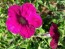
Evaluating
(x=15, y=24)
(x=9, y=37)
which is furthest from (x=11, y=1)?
(x=15, y=24)

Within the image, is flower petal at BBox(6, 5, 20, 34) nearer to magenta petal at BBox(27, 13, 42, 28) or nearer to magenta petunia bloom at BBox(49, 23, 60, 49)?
magenta petal at BBox(27, 13, 42, 28)

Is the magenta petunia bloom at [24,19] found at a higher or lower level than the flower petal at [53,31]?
higher

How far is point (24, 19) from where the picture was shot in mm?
1521

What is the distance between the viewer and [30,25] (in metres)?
1.49

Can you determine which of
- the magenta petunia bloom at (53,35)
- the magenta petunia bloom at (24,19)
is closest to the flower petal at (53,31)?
the magenta petunia bloom at (53,35)

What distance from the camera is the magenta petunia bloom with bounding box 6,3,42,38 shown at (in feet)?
4.83

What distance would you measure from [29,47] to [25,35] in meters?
0.35

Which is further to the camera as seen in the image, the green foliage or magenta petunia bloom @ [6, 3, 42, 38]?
the green foliage

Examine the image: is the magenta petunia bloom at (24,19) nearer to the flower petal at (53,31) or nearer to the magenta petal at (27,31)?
the magenta petal at (27,31)

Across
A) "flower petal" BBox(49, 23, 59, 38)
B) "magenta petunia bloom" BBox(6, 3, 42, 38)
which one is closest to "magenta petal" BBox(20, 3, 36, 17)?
"magenta petunia bloom" BBox(6, 3, 42, 38)

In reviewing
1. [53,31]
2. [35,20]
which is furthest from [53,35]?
[35,20]

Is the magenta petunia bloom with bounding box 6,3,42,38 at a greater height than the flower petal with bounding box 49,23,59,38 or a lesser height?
greater

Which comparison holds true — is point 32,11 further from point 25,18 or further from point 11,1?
point 11,1

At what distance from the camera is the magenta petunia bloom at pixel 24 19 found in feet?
4.83
